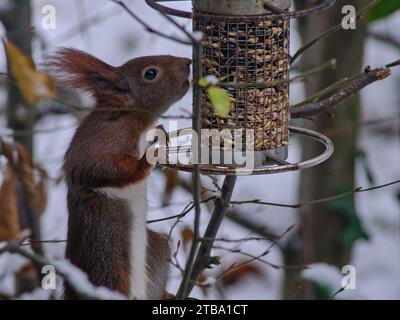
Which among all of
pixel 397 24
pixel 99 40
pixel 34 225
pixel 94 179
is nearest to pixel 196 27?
pixel 94 179

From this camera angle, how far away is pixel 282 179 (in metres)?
4.91

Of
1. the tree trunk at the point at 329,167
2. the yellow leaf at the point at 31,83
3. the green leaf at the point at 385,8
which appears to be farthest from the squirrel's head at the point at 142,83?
the tree trunk at the point at 329,167

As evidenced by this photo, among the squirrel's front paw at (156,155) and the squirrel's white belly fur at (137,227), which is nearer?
the squirrel's front paw at (156,155)

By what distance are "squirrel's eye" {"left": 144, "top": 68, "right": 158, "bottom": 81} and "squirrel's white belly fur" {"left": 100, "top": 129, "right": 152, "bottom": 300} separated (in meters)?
0.16

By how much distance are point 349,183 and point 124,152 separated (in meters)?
1.56

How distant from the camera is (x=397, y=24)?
568cm

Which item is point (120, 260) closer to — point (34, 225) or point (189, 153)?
point (189, 153)

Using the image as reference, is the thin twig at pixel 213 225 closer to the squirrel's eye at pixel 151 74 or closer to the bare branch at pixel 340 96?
the bare branch at pixel 340 96

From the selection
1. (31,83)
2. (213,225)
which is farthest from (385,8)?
(31,83)

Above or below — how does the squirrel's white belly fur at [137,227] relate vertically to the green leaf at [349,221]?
below

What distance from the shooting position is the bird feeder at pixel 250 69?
6.51 ft

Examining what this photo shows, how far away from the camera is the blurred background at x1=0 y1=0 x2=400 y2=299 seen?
A: 2846mm

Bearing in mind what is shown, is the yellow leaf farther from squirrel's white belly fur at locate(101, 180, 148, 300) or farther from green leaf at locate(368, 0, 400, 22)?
green leaf at locate(368, 0, 400, 22)

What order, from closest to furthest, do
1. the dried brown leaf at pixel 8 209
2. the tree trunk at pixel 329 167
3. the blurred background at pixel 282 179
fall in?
the dried brown leaf at pixel 8 209 < the blurred background at pixel 282 179 < the tree trunk at pixel 329 167
